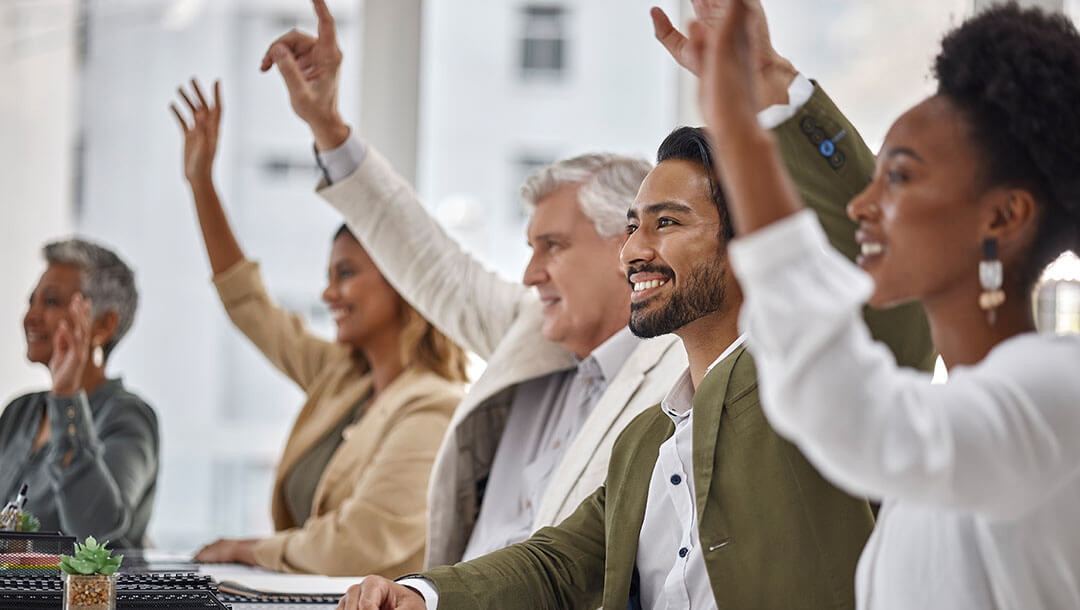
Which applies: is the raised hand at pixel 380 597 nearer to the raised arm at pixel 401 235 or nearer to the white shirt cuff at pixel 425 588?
the white shirt cuff at pixel 425 588

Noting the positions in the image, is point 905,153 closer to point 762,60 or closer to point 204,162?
point 762,60

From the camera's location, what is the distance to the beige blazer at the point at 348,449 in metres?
2.90

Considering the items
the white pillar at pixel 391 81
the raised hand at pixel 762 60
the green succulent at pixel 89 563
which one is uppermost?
the white pillar at pixel 391 81

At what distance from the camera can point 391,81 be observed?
441cm

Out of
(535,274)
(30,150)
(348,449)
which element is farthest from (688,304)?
(30,150)

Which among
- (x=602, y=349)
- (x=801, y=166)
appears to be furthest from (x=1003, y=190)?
(x=602, y=349)

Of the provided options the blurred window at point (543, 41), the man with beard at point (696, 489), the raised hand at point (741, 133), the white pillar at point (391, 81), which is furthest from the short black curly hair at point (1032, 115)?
the blurred window at point (543, 41)

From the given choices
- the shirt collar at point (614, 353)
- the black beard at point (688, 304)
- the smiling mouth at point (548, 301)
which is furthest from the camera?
the smiling mouth at point (548, 301)

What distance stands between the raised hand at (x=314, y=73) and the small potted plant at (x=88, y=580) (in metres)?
1.49

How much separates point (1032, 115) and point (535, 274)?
169 centimetres

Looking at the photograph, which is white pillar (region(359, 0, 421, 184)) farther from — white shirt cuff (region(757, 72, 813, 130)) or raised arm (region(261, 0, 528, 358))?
white shirt cuff (region(757, 72, 813, 130))

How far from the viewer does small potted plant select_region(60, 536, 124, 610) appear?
5.09 ft

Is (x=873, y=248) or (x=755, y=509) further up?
(x=873, y=248)

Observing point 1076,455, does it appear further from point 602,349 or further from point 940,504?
point 602,349
